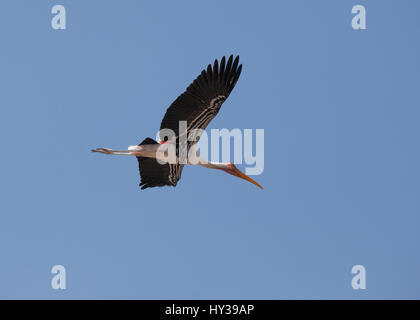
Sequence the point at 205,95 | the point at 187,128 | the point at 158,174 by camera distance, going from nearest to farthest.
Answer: the point at 205,95 < the point at 187,128 < the point at 158,174

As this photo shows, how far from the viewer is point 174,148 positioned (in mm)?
16859

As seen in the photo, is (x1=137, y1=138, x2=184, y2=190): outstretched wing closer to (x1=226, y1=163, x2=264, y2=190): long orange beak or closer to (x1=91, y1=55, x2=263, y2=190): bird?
(x1=91, y1=55, x2=263, y2=190): bird

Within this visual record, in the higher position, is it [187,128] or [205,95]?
[205,95]

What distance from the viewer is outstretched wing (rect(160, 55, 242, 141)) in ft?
50.8

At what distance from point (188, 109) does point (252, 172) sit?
326 cm

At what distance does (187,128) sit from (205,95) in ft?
3.29

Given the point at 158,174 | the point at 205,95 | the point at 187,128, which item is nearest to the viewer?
the point at 205,95

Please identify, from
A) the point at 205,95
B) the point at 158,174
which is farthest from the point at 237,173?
the point at 205,95

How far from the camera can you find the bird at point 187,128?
50.9 ft

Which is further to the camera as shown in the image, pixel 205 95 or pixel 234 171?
pixel 234 171

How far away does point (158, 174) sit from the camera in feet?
58.4

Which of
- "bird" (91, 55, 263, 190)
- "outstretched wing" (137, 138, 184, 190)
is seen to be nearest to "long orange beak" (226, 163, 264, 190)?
"bird" (91, 55, 263, 190)

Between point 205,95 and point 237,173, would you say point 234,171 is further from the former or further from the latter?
point 205,95
